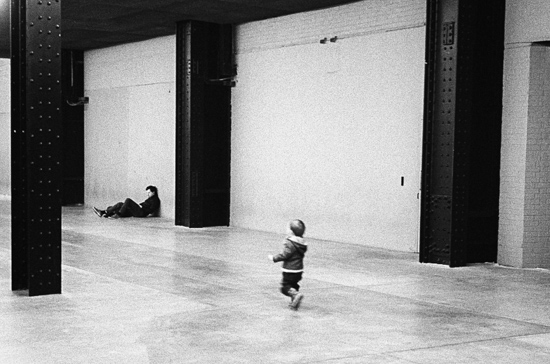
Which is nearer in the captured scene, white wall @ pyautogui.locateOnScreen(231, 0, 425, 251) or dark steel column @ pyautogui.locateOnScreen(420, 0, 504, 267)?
dark steel column @ pyautogui.locateOnScreen(420, 0, 504, 267)

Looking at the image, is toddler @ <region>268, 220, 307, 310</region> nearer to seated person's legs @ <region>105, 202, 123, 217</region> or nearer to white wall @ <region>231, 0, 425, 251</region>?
white wall @ <region>231, 0, 425, 251</region>

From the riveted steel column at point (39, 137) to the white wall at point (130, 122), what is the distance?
11093mm

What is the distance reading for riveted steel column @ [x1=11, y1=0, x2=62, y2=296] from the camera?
988 centimetres

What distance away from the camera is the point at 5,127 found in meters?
29.8

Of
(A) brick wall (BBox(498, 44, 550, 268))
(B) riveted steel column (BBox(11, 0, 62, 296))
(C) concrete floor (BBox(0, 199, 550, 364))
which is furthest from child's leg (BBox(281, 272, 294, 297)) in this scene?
(A) brick wall (BBox(498, 44, 550, 268))

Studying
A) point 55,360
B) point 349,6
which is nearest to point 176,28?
point 349,6

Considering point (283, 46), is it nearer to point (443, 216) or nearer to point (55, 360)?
point (443, 216)

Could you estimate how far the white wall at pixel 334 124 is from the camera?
1519 cm

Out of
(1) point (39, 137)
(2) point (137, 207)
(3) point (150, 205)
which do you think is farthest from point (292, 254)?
(2) point (137, 207)

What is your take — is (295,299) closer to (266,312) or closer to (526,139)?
(266,312)

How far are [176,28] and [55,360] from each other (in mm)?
13338

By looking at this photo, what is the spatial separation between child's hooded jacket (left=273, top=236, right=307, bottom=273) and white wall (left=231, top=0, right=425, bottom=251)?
5.94m

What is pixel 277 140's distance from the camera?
18.2m

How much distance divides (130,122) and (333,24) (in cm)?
856
